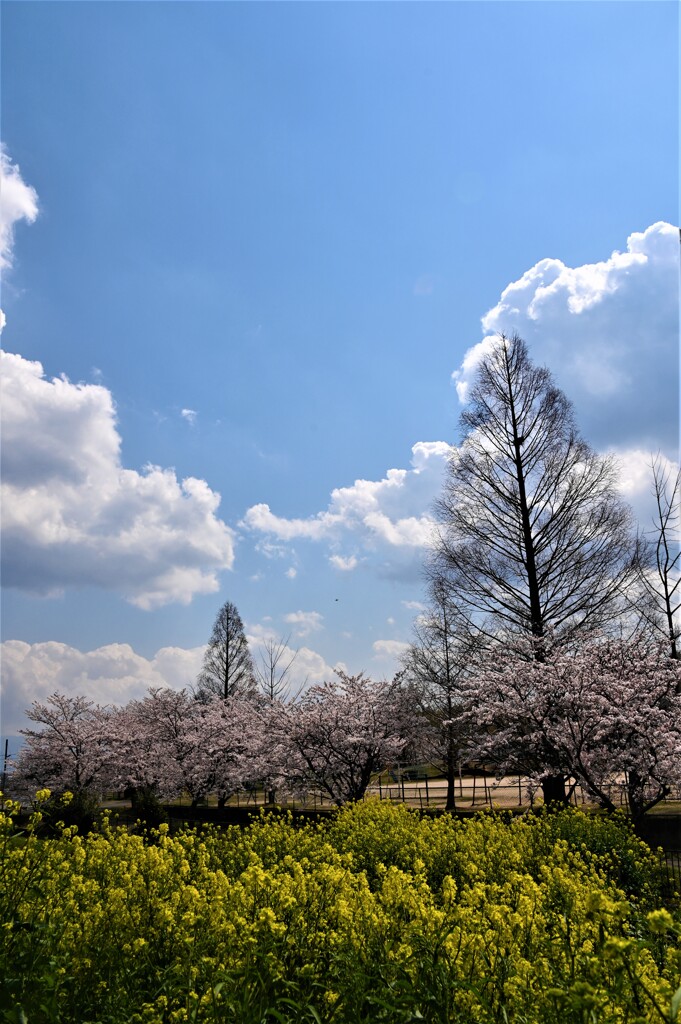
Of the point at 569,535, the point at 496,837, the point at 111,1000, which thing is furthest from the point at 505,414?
the point at 111,1000

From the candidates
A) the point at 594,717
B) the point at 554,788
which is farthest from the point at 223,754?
the point at 594,717

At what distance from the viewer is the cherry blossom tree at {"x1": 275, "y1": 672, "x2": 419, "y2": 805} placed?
2134 cm

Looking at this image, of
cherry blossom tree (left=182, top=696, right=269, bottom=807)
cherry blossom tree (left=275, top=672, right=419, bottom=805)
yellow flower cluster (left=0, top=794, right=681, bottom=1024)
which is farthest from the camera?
cherry blossom tree (left=182, top=696, right=269, bottom=807)

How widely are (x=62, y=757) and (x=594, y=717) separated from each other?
22083 mm

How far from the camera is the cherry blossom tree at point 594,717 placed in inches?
596

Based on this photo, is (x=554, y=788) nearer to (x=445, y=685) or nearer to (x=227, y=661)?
(x=445, y=685)

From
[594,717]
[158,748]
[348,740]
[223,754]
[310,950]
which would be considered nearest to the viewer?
[310,950]

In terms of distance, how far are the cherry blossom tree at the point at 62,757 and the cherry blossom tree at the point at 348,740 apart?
9.94m

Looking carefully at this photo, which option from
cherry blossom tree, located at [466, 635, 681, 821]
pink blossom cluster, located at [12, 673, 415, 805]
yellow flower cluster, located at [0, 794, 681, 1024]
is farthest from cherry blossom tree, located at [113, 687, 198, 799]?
yellow flower cluster, located at [0, 794, 681, 1024]

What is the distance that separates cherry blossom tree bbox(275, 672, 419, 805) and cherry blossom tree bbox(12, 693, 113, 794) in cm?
994

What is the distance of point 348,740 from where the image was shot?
20641 millimetres

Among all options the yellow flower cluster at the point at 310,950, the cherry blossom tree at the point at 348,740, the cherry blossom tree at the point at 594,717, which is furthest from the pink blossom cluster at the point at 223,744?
the yellow flower cluster at the point at 310,950

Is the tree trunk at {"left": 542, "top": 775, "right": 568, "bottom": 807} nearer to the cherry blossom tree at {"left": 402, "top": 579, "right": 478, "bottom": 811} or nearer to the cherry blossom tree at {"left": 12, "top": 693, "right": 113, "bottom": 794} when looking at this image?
the cherry blossom tree at {"left": 402, "top": 579, "right": 478, "bottom": 811}

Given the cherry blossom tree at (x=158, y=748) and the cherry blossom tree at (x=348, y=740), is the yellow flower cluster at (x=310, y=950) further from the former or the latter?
the cherry blossom tree at (x=158, y=748)
